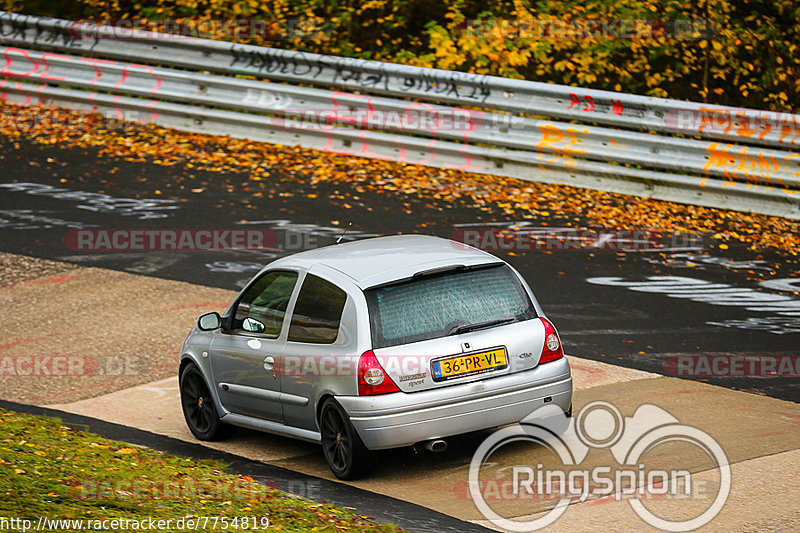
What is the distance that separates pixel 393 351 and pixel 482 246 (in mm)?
5478

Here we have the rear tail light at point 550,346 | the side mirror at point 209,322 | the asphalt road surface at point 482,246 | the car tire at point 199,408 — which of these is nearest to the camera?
the rear tail light at point 550,346

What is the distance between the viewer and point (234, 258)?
A: 41.9 ft

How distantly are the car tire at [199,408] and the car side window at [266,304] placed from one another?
658mm

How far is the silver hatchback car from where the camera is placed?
23.6 ft

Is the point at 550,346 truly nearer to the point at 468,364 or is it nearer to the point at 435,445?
the point at 468,364

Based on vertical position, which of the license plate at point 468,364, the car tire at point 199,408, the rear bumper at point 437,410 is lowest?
the car tire at point 199,408

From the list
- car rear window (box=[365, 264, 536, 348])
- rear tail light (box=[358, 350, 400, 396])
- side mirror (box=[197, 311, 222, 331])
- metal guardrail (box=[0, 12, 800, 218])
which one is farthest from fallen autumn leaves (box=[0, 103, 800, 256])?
rear tail light (box=[358, 350, 400, 396])

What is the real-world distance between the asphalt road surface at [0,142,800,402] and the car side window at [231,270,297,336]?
2.87m

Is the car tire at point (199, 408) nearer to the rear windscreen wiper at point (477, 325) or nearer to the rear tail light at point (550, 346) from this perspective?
the rear windscreen wiper at point (477, 325)

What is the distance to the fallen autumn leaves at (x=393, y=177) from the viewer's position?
1334 centimetres

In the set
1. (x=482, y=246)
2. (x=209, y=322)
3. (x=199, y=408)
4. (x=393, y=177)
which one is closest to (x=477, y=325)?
(x=209, y=322)

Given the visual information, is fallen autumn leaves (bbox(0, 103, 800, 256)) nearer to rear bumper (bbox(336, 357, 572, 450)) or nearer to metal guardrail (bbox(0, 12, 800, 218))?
metal guardrail (bbox(0, 12, 800, 218))

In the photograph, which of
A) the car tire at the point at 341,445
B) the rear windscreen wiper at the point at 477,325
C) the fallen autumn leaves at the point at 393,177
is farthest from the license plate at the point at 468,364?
the fallen autumn leaves at the point at 393,177

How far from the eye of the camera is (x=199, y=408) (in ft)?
29.0
